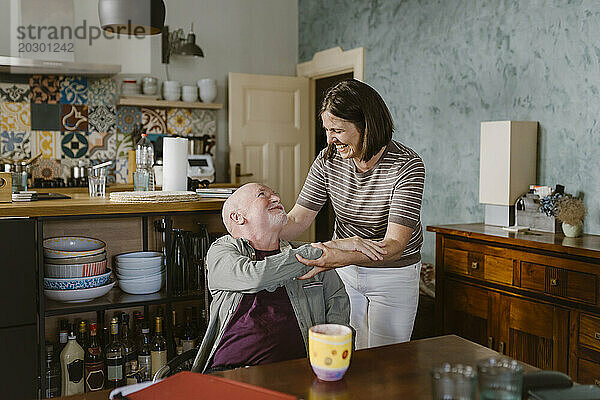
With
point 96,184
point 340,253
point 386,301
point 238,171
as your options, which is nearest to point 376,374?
point 340,253

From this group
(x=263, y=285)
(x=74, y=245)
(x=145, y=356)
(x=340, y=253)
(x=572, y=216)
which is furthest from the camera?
(x=572, y=216)

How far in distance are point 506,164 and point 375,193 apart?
141 cm

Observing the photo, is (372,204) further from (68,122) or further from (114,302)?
(68,122)

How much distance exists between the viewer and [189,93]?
5852 mm

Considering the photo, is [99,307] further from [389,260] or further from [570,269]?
[570,269]

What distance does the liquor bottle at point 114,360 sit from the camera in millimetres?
2652

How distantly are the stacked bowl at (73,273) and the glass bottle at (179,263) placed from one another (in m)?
0.28

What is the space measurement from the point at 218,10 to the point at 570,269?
441 centimetres

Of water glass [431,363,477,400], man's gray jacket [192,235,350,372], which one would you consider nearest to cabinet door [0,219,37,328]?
man's gray jacket [192,235,350,372]

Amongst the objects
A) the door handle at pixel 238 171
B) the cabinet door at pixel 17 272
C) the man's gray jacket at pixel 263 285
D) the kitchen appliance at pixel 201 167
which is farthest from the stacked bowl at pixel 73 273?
the door handle at pixel 238 171

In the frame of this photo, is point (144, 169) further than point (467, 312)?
No

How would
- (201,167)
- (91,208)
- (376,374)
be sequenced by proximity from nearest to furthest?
(376,374) < (91,208) < (201,167)

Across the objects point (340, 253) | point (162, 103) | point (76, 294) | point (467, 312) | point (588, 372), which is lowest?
point (588, 372)

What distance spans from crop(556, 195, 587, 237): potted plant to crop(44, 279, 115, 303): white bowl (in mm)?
2252
